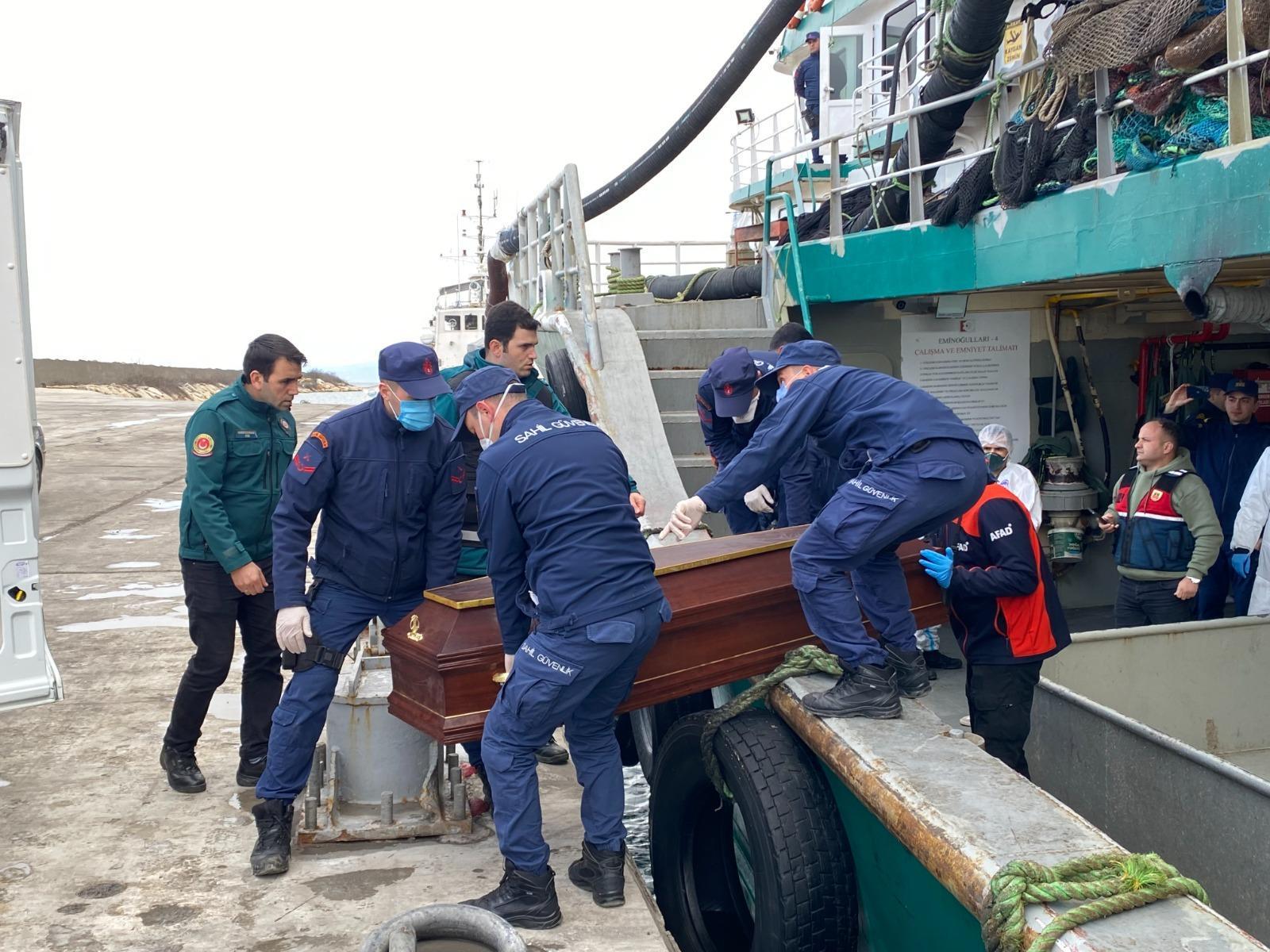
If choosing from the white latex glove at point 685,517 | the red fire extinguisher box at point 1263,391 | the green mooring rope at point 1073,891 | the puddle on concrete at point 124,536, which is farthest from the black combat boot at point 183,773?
the red fire extinguisher box at point 1263,391

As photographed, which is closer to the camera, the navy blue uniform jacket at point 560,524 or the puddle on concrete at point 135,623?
the navy blue uniform jacket at point 560,524

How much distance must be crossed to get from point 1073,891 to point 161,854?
3.44 metres

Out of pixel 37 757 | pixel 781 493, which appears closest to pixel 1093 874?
pixel 781 493

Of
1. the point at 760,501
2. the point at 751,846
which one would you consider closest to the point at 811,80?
the point at 760,501

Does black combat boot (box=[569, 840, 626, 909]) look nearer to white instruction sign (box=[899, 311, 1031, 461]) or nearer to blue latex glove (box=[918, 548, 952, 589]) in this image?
blue latex glove (box=[918, 548, 952, 589])

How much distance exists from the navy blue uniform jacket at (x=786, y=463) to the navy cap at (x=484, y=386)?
5.55 feet

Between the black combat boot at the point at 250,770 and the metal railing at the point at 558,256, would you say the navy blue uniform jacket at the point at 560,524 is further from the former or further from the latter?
the metal railing at the point at 558,256

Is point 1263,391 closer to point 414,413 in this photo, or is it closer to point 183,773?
point 414,413

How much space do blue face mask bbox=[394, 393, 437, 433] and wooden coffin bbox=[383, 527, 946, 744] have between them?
0.63 meters

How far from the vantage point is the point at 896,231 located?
8188mm

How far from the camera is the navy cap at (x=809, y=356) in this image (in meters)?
4.29

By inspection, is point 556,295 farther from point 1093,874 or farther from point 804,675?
point 1093,874

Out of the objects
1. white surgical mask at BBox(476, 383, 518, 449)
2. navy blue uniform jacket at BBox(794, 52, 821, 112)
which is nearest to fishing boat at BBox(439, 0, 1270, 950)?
white surgical mask at BBox(476, 383, 518, 449)

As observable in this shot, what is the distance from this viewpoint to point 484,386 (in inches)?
151
